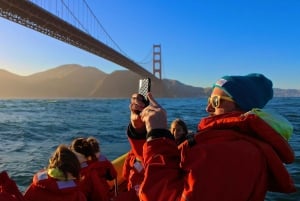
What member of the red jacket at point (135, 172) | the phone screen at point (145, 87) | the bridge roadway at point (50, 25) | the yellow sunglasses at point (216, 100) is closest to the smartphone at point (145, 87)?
the phone screen at point (145, 87)

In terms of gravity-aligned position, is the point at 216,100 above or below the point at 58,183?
above

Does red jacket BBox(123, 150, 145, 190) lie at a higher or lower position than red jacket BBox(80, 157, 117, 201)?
higher

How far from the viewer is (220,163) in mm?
1113

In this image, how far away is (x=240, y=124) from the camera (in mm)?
1243

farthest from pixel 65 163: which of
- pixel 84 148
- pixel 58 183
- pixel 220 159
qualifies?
pixel 220 159

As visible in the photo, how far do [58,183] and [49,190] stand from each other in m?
0.07

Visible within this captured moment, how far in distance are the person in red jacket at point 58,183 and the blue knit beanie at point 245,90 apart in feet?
4.49

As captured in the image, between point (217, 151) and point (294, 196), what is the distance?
4.47 metres

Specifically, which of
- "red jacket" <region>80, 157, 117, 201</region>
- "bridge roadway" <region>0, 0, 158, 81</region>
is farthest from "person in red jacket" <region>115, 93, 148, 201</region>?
"bridge roadway" <region>0, 0, 158, 81</region>

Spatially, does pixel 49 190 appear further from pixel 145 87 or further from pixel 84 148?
pixel 145 87

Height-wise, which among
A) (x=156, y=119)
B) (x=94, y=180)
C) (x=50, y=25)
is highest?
(x=50, y=25)

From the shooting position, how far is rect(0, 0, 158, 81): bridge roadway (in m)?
23.2

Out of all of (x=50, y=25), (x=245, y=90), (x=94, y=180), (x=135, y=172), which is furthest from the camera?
(x=50, y=25)

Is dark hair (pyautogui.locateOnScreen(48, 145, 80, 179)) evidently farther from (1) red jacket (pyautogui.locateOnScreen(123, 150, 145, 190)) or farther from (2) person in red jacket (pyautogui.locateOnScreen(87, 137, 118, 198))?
(2) person in red jacket (pyautogui.locateOnScreen(87, 137, 118, 198))
